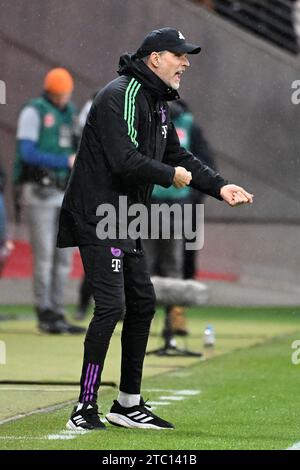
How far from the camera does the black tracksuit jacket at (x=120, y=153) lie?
755 cm

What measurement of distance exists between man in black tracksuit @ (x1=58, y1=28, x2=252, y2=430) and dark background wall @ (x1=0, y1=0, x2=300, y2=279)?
30.6 feet

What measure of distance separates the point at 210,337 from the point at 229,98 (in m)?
6.44

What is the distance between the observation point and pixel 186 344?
12.8 m

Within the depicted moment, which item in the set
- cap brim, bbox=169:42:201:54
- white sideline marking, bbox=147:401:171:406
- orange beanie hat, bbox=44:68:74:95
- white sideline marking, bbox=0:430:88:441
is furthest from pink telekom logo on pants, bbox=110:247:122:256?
orange beanie hat, bbox=44:68:74:95

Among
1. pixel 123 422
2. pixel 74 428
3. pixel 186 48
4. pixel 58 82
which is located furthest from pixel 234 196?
pixel 58 82

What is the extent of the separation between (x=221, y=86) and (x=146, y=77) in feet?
34.8

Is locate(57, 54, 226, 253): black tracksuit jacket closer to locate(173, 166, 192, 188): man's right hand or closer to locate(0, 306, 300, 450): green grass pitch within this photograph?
locate(173, 166, 192, 188): man's right hand

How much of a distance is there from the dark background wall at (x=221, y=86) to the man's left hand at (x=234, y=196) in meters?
9.39

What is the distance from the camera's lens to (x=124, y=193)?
7.74 metres

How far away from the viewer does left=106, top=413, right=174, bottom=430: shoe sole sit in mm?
7699

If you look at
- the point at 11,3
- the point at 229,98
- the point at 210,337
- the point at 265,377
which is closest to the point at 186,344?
the point at 210,337

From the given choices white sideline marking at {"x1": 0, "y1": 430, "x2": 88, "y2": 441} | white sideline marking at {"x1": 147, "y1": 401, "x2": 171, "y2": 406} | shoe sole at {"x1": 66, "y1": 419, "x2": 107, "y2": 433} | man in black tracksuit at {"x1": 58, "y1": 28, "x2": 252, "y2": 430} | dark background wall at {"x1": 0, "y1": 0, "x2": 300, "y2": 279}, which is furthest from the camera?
dark background wall at {"x1": 0, "y1": 0, "x2": 300, "y2": 279}

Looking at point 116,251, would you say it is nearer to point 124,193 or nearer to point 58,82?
point 124,193

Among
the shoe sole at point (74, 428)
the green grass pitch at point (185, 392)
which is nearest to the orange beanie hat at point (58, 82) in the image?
the green grass pitch at point (185, 392)
